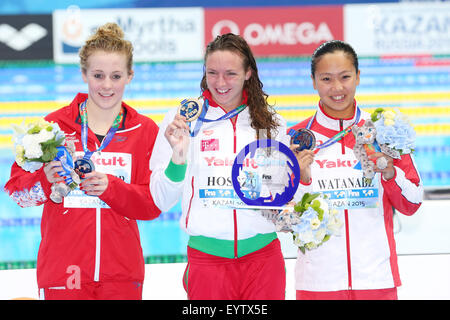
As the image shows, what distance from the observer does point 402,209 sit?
2.94m

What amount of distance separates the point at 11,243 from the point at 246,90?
4113 mm

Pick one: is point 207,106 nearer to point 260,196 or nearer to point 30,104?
point 260,196

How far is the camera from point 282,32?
6.07 meters

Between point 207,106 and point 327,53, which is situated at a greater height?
point 327,53

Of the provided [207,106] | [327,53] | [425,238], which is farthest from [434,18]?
[207,106]

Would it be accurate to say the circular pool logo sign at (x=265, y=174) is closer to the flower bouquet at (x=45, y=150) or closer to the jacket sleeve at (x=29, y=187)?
the flower bouquet at (x=45, y=150)

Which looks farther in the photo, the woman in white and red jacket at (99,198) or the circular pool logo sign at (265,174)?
the woman in white and red jacket at (99,198)

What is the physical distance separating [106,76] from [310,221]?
1.19 meters

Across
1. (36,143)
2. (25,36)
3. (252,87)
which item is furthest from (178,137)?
(25,36)

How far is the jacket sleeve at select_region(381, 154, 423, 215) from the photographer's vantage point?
2828 mm

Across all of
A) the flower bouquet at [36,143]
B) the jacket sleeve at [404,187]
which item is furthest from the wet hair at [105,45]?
the jacket sleeve at [404,187]

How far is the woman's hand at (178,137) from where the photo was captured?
2.66 m

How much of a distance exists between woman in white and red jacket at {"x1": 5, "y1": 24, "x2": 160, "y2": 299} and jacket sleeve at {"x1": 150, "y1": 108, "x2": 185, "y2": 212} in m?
0.09

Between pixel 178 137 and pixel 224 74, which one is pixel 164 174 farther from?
pixel 224 74
